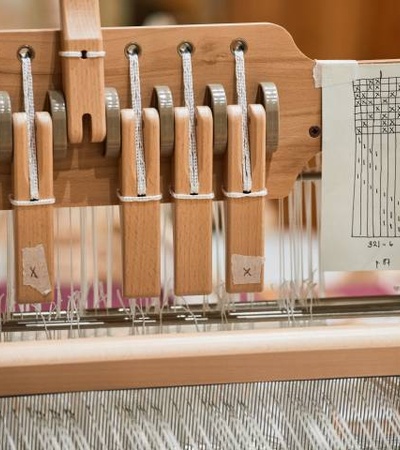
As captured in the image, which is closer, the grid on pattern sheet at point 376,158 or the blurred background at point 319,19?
the grid on pattern sheet at point 376,158

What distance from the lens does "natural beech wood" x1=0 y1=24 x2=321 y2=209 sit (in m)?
1.00

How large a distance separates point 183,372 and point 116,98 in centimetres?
29

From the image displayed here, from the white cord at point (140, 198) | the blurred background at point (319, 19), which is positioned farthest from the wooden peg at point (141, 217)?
the blurred background at point (319, 19)

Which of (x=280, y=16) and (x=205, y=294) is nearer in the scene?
(x=205, y=294)

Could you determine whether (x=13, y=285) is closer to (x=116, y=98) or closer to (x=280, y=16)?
(x=116, y=98)

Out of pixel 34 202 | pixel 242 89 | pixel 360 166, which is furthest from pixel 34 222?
pixel 360 166

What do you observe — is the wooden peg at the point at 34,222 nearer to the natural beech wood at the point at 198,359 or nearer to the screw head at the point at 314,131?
the natural beech wood at the point at 198,359

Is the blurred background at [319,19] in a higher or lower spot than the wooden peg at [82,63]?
higher

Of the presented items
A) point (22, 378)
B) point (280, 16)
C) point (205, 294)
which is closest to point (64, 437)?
point (22, 378)

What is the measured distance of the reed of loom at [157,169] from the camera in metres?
0.97

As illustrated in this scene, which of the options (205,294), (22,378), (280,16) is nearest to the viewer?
(22,378)

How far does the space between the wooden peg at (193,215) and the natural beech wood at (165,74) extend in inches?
1.3

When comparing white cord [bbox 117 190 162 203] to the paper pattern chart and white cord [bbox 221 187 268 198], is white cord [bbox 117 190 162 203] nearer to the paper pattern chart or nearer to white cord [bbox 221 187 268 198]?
white cord [bbox 221 187 268 198]

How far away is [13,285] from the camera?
44.6 inches
